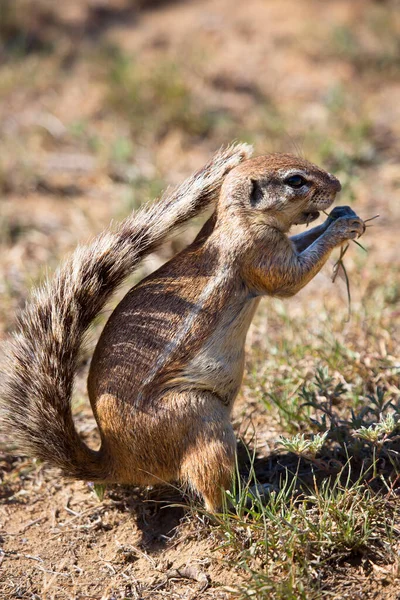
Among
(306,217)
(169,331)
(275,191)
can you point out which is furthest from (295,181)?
(169,331)

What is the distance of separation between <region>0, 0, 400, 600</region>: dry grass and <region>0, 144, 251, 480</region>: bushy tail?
Answer: 53cm

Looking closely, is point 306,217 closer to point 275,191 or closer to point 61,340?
point 275,191

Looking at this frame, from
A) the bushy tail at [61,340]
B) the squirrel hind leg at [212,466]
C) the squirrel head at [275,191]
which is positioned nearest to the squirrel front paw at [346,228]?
the squirrel head at [275,191]

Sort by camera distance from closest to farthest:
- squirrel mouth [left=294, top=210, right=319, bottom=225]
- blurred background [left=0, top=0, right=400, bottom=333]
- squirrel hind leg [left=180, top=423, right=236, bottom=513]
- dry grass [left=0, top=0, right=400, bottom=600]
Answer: dry grass [left=0, top=0, right=400, bottom=600] → squirrel hind leg [left=180, top=423, right=236, bottom=513] → squirrel mouth [left=294, top=210, right=319, bottom=225] → blurred background [left=0, top=0, right=400, bottom=333]

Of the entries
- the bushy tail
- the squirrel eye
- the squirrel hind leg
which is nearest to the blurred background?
the bushy tail

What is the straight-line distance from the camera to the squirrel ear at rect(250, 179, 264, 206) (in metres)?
3.70

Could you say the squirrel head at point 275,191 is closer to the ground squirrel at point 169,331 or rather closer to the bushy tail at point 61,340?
the ground squirrel at point 169,331

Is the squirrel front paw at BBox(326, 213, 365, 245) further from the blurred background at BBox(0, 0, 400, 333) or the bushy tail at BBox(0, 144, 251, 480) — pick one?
the blurred background at BBox(0, 0, 400, 333)

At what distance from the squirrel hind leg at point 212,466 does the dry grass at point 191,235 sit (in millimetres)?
→ 116

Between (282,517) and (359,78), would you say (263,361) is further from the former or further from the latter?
(359,78)

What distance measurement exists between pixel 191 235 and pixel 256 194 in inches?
93.9

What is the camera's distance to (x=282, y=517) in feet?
10.2

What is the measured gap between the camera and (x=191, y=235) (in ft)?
19.9

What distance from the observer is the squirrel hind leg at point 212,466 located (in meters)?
3.28
